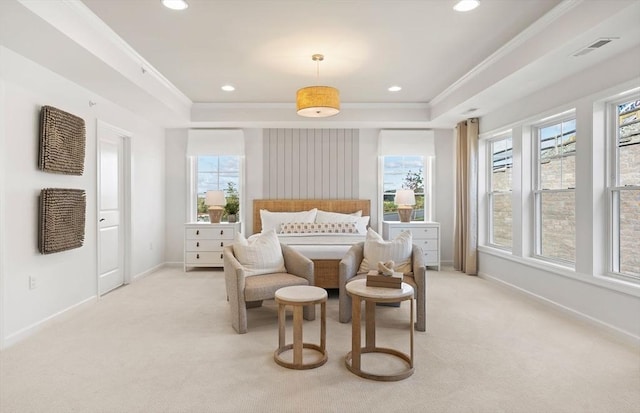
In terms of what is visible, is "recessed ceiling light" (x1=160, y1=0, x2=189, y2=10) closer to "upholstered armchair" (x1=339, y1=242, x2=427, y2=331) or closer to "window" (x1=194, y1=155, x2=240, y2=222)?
"upholstered armchair" (x1=339, y1=242, x2=427, y2=331)

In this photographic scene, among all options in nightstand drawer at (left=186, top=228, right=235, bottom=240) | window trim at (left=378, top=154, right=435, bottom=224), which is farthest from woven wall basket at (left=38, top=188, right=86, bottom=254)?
window trim at (left=378, top=154, right=435, bottom=224)

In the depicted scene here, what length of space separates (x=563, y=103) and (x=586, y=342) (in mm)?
2376

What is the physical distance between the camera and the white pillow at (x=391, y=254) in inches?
147

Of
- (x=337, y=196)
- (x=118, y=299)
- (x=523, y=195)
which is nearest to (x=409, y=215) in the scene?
(x=337, y=196)

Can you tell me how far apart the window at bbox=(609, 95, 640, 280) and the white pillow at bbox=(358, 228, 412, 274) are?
187cm

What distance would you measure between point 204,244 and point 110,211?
159cm

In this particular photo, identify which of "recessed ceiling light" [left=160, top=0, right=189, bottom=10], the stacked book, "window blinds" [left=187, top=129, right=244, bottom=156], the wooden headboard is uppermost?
"recessed ceiling light" [left=160, top=0, right=189, bottom=10]

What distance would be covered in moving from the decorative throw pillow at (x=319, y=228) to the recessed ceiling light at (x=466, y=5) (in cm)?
363

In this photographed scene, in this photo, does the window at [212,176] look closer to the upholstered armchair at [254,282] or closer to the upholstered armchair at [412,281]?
the upholstered armchair at [254,282]

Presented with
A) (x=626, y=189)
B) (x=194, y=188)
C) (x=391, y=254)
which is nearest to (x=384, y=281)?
(x=391, y=254)

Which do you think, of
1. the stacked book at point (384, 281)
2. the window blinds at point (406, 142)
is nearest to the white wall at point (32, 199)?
the stacked book at point (384, 281)

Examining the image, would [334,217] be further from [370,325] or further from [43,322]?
[43,322]

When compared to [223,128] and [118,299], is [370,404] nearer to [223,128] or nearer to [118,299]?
[118,299]

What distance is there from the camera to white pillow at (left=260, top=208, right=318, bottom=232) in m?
6.26
